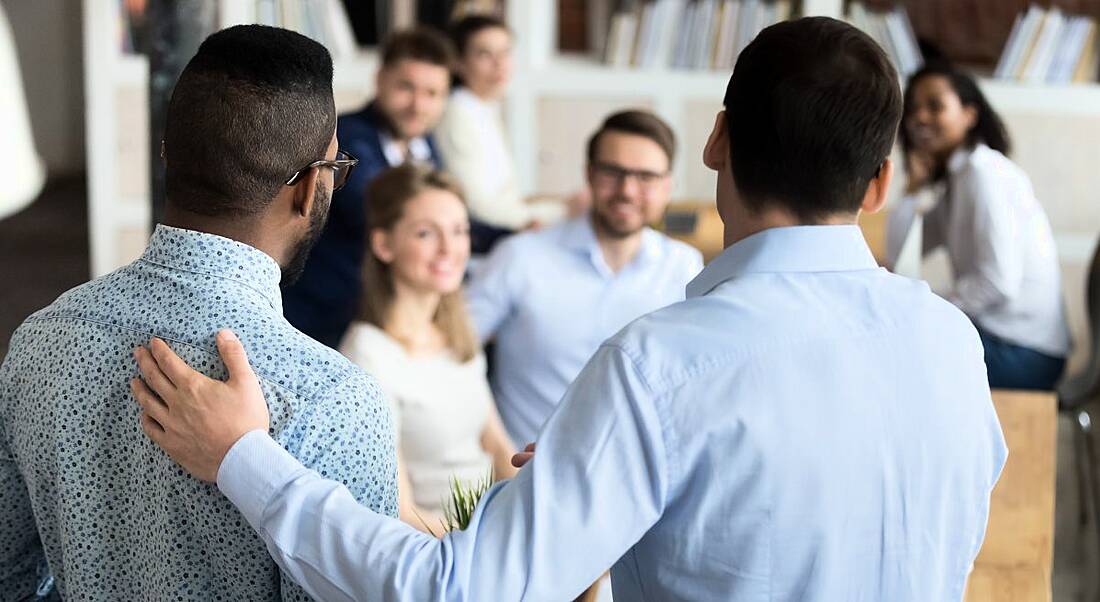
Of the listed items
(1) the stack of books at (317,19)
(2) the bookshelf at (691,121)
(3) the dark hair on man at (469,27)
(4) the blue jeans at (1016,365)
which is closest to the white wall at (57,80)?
(1) the stack of books at (317,19)

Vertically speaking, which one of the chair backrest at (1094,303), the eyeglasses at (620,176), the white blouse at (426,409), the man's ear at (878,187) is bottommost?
the chair backrest at (1094,303)

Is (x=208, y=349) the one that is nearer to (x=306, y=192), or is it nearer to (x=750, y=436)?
(x=306, y=192)

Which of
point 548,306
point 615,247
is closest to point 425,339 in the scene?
point 548,306

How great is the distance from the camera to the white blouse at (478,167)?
4.55 metres

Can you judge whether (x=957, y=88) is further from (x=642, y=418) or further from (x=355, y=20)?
(x=642, y=418)

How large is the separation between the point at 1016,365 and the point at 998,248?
0.38 m

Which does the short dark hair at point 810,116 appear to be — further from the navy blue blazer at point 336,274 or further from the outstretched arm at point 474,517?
the navy blue blazer at point 336,274

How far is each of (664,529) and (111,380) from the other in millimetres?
536

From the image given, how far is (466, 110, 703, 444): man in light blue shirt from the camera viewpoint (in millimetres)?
3221

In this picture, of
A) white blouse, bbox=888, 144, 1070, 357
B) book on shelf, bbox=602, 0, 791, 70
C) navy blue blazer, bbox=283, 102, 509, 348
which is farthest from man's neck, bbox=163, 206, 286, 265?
book on shelf, bbox=602, 0, 791, 70

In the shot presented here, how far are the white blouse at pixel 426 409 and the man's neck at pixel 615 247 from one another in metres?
0.68

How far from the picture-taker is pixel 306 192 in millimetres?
1290

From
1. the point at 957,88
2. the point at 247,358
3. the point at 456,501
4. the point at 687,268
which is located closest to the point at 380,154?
the point at 687,268

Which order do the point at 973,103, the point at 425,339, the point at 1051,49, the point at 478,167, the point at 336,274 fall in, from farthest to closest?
the point at 1051,49 < the point at 478,167 < the point at 973,103 < the point at 336,274 < the point at 425,339
